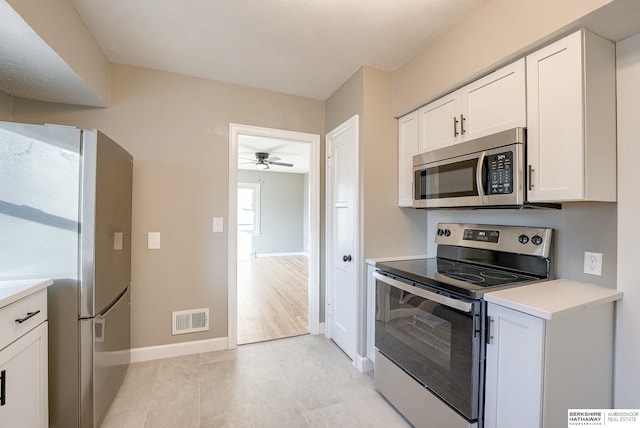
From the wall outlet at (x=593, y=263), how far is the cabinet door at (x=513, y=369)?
64 cm

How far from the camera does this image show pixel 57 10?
1446 mm

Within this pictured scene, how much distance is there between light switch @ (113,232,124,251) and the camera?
70.4 inches

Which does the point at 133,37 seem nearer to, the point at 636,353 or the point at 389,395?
the point at 389,395

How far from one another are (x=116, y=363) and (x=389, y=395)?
1897 mm

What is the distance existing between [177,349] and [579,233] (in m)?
3.06

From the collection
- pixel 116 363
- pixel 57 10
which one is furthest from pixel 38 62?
pixel 116 363

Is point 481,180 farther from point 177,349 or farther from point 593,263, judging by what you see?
point 177,349

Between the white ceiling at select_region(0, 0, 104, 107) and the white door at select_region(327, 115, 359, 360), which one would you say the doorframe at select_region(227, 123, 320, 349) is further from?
the white ceiling at select_region(0, 0, 104, 107)

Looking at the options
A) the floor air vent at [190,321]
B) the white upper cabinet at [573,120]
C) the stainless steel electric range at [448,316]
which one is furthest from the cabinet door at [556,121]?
the floor air vent at [190,321]

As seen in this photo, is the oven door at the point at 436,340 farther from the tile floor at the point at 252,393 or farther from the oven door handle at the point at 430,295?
the tile floor at the point at 252,393

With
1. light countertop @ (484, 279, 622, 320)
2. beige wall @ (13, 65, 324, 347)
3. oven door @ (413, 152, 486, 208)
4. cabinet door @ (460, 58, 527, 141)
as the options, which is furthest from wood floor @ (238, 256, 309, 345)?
cabinet door @ (460, 58, 527, 141)

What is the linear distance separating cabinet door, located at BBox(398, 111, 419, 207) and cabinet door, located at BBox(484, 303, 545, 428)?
115 centimetres

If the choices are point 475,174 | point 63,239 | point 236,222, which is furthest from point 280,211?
point 475,174

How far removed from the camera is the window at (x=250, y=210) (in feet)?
25.4
